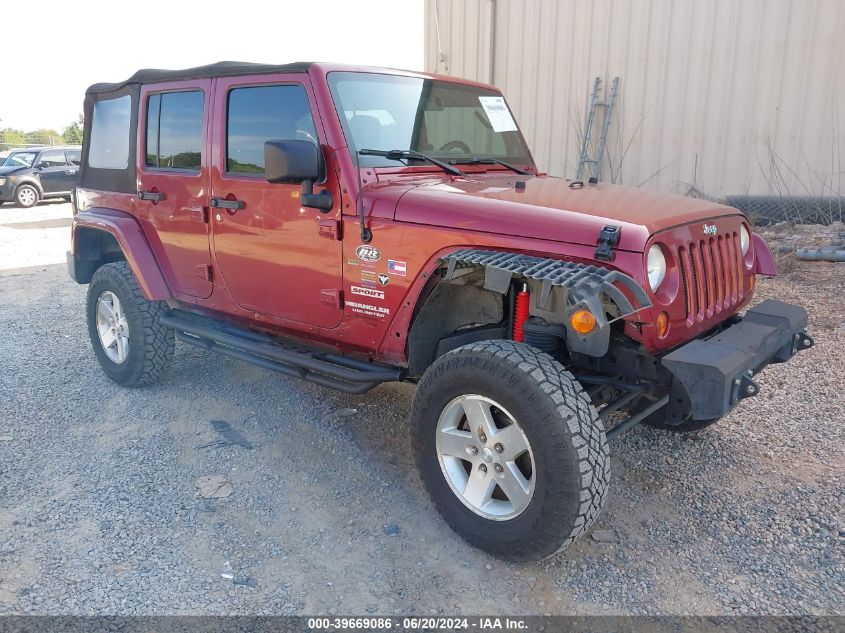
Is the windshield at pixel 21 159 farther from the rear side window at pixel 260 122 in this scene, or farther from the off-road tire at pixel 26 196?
the rear side window at pixel 260 122

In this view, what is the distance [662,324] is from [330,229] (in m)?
1.62

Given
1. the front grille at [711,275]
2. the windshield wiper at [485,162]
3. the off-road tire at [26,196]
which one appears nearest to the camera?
the front grille at [711,275]

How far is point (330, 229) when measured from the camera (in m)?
3.34

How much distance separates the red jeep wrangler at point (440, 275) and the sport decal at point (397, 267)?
0.04 feet

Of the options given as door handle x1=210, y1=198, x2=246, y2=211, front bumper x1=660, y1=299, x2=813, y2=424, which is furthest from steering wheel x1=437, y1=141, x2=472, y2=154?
front bumper x1=660, y1=299, x2=813, y2=424

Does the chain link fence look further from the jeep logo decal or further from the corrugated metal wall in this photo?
the jeep logo decal

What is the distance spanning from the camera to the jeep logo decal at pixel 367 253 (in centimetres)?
320

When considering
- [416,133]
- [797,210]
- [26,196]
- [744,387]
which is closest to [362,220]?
[416,133]

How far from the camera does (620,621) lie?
2.45 m

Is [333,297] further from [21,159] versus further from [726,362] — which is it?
[21,159]

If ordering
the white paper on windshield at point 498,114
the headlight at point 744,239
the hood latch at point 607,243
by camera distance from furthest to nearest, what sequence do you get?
the white paper on windshield at point 498,114, the headlight at point 744,239, the hood latch at point 607,243

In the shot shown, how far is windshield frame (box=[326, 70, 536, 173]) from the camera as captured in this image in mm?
3354

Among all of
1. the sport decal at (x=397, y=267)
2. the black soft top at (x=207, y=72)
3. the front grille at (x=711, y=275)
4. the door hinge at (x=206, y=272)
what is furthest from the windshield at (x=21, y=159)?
the front grille at (x=711, y=275)

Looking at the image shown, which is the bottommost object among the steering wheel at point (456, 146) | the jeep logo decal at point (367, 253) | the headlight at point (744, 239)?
the jeep logo decal at point (367, 253)
